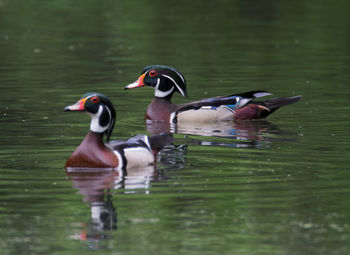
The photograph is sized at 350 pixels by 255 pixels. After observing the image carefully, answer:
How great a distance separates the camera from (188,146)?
12977mm

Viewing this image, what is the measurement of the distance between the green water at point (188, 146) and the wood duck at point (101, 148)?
0.28 m

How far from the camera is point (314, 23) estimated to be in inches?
1092

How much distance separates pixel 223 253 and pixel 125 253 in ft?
2.52

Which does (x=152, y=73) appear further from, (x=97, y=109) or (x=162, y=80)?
(x=97, y=109)

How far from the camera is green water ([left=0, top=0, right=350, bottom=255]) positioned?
864cm

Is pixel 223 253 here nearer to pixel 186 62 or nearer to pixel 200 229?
pixel 200 229

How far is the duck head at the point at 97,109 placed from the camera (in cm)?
1134

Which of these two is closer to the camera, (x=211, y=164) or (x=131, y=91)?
(x=211, y=164)

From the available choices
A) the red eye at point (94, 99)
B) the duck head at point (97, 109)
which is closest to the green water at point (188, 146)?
the duck head at point (97, 109)

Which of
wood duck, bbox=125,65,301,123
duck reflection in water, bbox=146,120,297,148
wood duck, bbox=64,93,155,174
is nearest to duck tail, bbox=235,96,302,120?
wood duck, bbox=125,65,301,123

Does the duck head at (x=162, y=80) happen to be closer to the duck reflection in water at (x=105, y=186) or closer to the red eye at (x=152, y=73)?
the red eye at (x=152, y=73)

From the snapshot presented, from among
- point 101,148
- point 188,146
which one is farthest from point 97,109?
point 188,146

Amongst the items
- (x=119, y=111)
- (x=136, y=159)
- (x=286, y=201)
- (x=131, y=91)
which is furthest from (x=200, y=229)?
(x=131, y=91)

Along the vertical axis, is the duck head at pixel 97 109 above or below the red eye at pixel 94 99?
below
